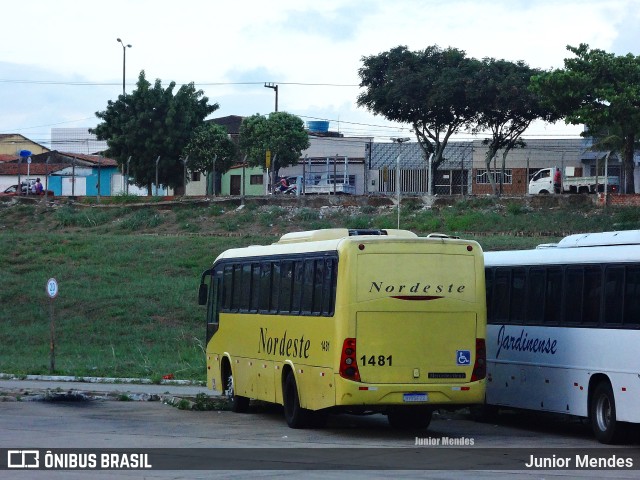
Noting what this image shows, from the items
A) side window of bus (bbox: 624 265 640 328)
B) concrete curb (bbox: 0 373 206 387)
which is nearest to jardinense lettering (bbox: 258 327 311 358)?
side window of bus (bbox: 624 265 640 328)

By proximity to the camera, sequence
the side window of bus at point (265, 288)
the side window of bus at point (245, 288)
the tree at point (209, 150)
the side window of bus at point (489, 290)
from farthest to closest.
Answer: the tree at point (209, 150) → the side window of bus at point (245, 288) → the side window of bus at point (489, 290) → the side window of bus at point (265, 288)

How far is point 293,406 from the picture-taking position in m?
18.4

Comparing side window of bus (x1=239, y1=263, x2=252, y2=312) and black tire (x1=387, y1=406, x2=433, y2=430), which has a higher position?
side window of bus (x1=239, y1=263, x2=252, y2=312)

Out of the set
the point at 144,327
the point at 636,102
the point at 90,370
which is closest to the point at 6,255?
the point at 144,327

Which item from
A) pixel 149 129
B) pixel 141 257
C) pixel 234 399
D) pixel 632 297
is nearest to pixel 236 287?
pixel 234 399

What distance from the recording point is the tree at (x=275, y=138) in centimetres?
7119

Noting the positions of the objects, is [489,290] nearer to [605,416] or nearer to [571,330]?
[571,330]

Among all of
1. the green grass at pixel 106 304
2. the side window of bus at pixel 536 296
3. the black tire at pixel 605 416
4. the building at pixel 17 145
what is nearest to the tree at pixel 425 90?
the green grass at pixel 106 304

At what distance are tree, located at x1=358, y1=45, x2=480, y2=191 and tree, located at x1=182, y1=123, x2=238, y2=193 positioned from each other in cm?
829

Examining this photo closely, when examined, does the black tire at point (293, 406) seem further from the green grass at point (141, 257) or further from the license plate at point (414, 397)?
the green grass at point (141, 257)

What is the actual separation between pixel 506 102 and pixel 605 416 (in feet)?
156

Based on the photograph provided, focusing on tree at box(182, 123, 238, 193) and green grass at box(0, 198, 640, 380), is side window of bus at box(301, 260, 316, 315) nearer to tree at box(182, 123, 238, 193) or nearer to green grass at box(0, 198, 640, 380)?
green grass at box(0, 198, 640, 380)

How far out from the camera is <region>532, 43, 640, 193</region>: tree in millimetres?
48688

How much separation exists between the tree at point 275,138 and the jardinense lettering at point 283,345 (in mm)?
50426
